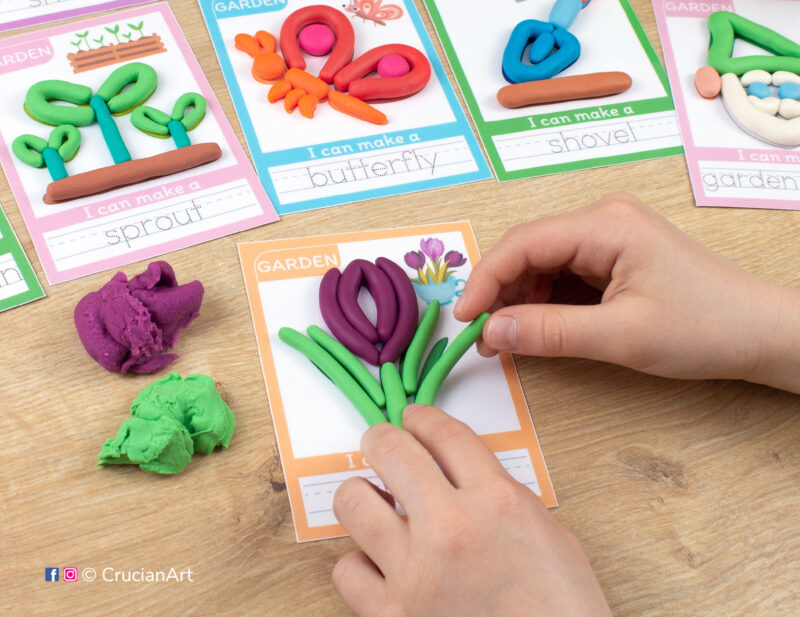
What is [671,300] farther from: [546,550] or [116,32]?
[116,32]

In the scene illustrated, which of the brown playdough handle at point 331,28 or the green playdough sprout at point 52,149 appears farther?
the brown playdough handle at point 331,28

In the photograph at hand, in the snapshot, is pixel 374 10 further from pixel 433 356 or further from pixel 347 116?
pixel 433 356

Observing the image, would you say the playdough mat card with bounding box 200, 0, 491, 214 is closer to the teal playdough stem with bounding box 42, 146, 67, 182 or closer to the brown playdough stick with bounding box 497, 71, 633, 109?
the brown playdough stick with bounding box 497, 71, 633, 109

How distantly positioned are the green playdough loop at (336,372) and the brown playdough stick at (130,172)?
0.22 meters

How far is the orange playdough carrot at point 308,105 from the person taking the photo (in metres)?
0.85

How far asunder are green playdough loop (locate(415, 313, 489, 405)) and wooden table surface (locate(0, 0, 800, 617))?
0.07 metres

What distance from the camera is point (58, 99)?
32.8 inches

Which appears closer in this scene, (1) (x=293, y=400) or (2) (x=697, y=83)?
(1) (x=293, y=400)

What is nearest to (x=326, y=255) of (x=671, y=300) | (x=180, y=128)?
(x=180, y=128)

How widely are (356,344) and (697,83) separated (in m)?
0.57

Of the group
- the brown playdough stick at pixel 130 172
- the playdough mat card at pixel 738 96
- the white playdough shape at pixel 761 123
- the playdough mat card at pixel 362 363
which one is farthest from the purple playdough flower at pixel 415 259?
the white playdough shape at pixel 761 123

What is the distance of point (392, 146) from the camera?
2.81ft

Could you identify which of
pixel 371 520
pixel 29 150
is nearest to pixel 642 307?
pixel 371 520

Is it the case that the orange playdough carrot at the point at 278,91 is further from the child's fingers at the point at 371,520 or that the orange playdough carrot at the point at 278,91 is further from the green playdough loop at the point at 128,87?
the child's fingers at the point at 371,520
